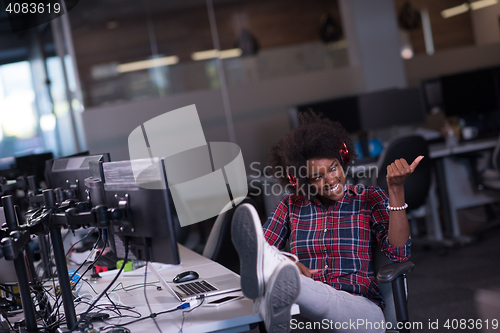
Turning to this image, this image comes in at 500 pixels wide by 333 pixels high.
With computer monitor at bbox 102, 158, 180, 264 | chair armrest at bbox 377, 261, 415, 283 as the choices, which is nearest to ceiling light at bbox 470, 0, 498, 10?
chair armrest at bbox 377, 261, 415, 283

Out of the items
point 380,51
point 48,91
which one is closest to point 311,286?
point 380,51

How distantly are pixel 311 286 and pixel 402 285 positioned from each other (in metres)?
0.31

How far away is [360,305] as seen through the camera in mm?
1541

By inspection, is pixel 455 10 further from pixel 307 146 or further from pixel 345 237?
pixel 345 237

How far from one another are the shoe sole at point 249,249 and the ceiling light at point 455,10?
6934mm

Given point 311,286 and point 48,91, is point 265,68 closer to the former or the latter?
point 48,91

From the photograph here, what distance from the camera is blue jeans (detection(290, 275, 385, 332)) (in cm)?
143

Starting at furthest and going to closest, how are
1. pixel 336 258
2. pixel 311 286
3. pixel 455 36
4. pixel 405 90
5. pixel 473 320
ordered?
pixel 455 36
pixel 405 90
pixel 473 320
pixel 336 258
pixel 311 286

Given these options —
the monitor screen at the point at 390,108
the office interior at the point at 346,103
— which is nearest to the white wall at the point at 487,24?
the office interior at the point at 346,103

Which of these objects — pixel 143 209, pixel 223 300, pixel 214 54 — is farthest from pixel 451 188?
pixel 214 54

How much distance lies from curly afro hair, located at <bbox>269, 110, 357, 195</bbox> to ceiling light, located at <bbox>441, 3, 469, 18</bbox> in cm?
626

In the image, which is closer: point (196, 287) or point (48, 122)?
point (196, 287)

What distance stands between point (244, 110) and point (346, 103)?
3.48 feet

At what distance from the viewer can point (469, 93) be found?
4.64 metres
